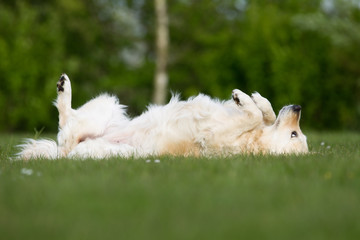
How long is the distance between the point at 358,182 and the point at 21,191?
2049 millimetres

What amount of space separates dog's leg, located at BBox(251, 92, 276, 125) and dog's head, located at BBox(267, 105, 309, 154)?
28 centimetres

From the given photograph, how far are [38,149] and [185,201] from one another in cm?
309

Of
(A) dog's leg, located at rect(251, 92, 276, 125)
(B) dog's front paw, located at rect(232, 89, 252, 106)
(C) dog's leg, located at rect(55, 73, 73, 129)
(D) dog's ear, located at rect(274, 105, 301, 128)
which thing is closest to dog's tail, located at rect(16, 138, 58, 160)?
(C) dog's leg, located at rect(55, 73, 73, 129)

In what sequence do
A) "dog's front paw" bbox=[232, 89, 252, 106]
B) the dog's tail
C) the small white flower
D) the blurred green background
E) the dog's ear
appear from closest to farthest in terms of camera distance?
1. the small white flower
2. the dog's ear
3. "dog's front paw" bbox=[232, 89, 252, 106]
4. the dog's tail
5. the blurred green background

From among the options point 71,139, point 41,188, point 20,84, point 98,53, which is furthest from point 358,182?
point 98,53

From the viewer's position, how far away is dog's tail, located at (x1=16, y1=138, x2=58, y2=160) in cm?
558

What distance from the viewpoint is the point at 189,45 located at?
21.9 m

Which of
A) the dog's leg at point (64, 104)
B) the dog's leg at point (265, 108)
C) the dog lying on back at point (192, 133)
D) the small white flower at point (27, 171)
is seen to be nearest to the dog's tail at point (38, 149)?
the dog lying on back at point (192, 133)

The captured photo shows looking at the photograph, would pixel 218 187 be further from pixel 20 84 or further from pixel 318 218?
pixel 20 84

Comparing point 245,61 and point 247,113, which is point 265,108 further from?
point 245,61

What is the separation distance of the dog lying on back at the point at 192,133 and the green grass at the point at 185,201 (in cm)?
103

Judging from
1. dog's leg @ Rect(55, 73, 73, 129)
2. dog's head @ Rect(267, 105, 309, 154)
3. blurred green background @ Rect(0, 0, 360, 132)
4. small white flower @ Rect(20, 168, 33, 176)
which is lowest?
small white flower @ Rect(20, 168, 33, 176)

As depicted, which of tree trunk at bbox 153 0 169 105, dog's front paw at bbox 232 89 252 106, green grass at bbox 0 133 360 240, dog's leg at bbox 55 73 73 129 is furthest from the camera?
tree trunk at bbox 153 0 169 105

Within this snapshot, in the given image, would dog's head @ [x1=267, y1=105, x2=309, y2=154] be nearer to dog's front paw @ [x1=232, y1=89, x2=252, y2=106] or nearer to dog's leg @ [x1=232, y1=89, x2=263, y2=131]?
dog's leg @ [x1=232, y1=89, x2=263, y2=131]
